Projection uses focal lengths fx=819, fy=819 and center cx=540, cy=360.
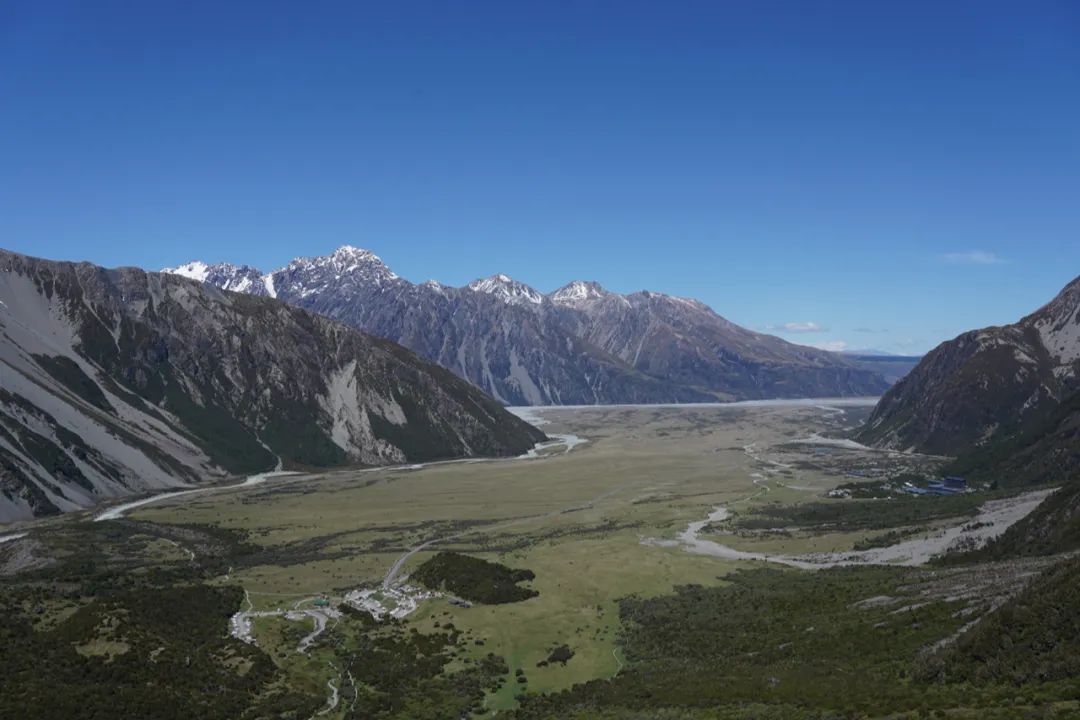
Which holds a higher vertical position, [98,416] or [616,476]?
[98,416]

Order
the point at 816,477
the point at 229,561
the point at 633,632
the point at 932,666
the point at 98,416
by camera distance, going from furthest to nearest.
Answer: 1. the point at 816,477
2. the point at 98,416
3. the point at 229,561
4. the point at 633,632
5. the point at 932,666

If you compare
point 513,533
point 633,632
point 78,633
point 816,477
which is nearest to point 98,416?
point 513,533

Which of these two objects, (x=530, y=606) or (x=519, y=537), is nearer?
(x=530, y=606)

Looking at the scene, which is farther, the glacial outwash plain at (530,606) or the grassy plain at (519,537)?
the grassy plain at (519,537)

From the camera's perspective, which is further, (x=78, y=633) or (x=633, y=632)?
(x=633, y=632)

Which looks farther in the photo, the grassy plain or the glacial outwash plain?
the grassy plain

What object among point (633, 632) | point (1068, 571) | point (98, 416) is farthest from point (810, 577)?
point (98, 416)

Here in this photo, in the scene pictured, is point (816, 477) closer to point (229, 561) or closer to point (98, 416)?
point (229, 561)

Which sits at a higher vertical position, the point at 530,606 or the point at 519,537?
the point at 530,606

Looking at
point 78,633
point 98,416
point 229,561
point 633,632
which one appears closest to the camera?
point 78,633

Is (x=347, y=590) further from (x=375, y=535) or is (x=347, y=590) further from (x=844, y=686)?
(x=844, y=686)
